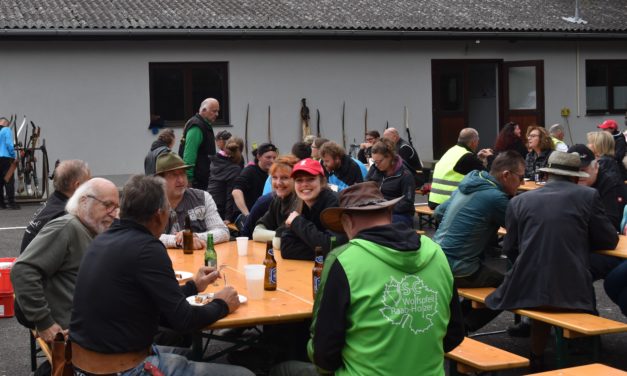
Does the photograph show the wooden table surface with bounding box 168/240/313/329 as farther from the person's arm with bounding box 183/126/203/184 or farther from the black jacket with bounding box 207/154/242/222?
the person's arm with bounding box 183/126/203/184

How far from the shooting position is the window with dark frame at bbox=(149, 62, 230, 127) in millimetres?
20875

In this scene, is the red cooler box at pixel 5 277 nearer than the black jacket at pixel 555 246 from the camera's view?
No

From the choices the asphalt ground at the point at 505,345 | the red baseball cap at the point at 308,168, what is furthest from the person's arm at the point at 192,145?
the red baseball cap at the point at 308,168

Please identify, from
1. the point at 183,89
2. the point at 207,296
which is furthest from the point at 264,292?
the point at 183,89

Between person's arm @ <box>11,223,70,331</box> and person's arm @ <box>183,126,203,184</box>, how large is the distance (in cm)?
672

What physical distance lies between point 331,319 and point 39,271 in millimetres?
1921

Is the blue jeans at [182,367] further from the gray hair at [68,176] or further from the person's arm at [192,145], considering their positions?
the person's arm at [192,145]

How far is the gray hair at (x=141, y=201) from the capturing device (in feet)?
14.8

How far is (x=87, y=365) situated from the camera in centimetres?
442

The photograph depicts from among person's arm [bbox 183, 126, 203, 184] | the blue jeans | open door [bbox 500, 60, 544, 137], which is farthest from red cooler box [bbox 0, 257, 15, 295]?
open door [bbox 500, 60, 544, 137]

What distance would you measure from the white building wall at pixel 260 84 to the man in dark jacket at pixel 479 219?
46.4 ft

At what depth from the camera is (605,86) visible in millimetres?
25312

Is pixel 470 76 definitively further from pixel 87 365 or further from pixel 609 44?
pixel 87 365

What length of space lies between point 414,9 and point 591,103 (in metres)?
5.35
